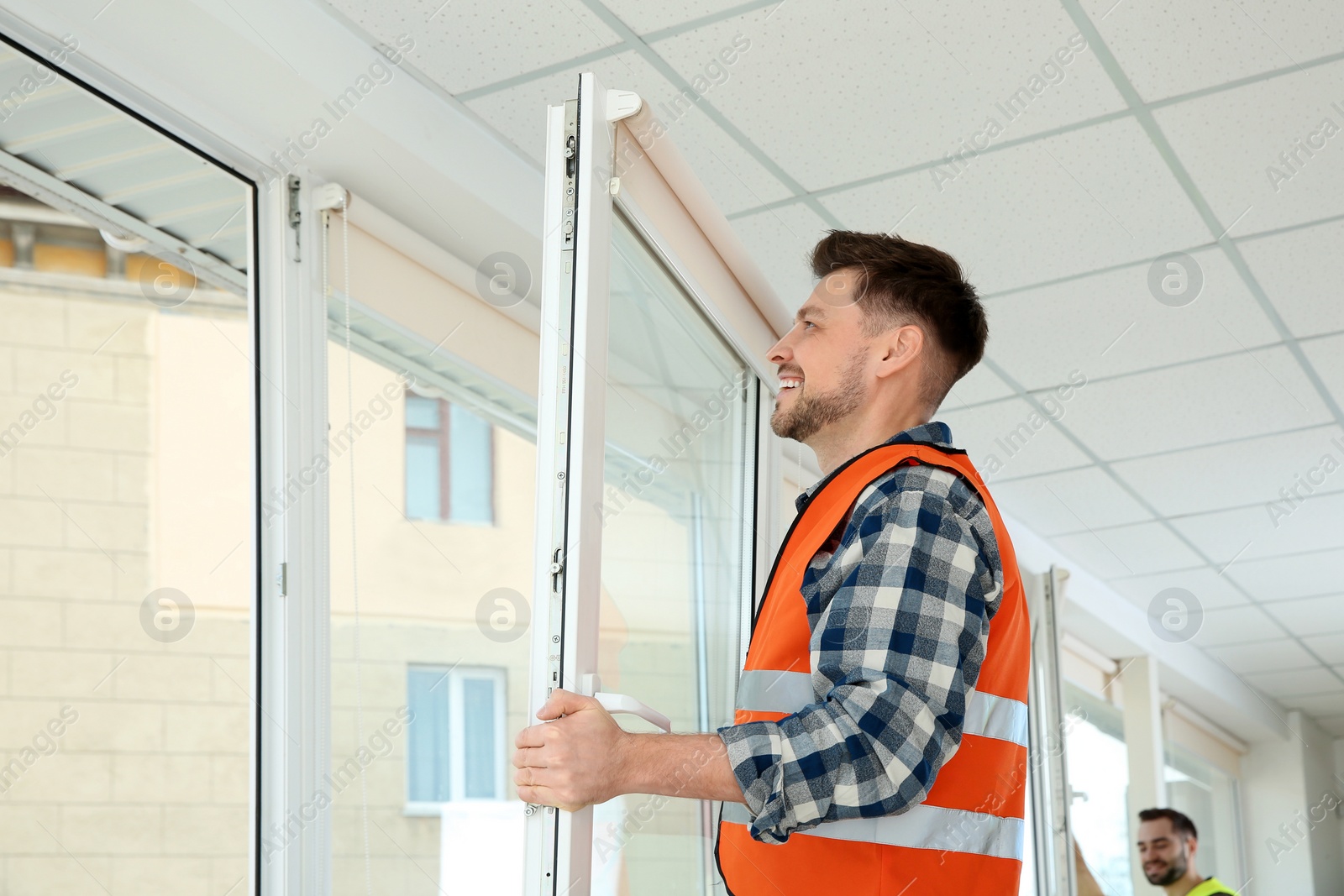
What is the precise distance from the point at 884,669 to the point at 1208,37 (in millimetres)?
1709

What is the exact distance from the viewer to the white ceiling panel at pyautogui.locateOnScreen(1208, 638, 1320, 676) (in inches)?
264

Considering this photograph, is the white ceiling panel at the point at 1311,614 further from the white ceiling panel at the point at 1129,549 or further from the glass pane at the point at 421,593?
the glass pane at the point at 421,593

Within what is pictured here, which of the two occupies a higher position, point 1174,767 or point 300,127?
point 300,127

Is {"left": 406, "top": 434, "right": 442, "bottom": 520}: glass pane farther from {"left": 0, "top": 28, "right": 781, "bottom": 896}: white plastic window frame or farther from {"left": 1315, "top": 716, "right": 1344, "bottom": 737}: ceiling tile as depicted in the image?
{"left": 1315, "top": 716, "right": 1344, "bottom": 737}: ceiling tile

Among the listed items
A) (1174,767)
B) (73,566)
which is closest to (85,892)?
(73,566)

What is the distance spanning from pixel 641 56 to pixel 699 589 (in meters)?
1.06

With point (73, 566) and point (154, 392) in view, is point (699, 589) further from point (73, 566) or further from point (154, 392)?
point (154, 392)

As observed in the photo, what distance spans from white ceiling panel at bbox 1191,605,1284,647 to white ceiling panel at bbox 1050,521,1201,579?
0.86 metres

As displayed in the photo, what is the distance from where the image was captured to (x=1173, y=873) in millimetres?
4785

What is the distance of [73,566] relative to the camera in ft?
15.5

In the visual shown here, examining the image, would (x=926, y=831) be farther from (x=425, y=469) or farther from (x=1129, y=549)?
(x=425, y=469)

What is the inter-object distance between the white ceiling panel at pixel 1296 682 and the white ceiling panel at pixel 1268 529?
2565 mm

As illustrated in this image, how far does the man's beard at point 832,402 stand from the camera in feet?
4.83

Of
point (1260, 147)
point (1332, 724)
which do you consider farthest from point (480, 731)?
point (1332, 724)
